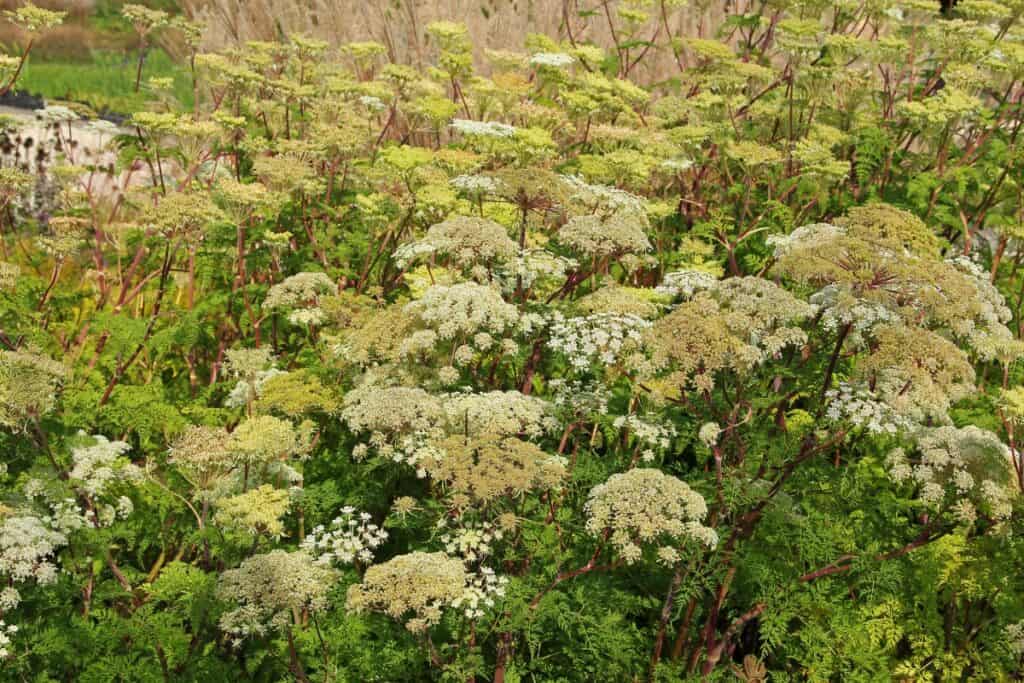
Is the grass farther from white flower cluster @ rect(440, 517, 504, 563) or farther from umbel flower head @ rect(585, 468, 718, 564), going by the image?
umbel flower head @ rect(585, 468, 718, 564)

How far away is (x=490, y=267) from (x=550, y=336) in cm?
56

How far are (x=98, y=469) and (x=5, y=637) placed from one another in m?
0.93

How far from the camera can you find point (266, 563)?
377 centimetres

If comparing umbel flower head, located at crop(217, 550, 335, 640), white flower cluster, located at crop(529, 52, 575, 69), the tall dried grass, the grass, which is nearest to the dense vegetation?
umbel flower head, located at crop(217, 550, 335, 640)

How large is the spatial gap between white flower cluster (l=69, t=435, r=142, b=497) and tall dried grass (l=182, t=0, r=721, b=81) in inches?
274

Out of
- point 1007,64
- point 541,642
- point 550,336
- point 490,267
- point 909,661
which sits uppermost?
point 1007,64

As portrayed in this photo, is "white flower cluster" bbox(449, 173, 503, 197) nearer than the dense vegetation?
No

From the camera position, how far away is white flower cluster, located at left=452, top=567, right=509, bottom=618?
147 inches

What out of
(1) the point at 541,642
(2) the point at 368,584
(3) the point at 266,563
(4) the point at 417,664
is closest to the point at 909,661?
(1) the point at 541,642

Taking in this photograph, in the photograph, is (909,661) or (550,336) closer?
(909,661)

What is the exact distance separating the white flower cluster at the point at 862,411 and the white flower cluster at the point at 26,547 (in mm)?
3723

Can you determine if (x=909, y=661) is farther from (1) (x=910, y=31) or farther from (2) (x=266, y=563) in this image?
(1) (x=910, y=31)

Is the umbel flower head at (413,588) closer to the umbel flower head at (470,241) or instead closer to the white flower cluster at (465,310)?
the white flower cluster at (465,310)

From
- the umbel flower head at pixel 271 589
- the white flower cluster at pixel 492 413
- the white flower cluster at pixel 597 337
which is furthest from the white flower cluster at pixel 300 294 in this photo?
the umbel flower head at pixel 271 589
